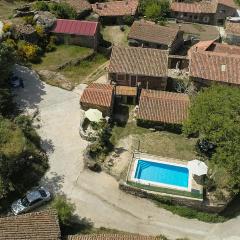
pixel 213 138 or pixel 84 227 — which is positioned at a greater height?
pixel 213 138

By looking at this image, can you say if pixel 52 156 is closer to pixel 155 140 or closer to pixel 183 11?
pixel 155 140

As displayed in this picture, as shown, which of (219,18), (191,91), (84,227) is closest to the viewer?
(84,227)

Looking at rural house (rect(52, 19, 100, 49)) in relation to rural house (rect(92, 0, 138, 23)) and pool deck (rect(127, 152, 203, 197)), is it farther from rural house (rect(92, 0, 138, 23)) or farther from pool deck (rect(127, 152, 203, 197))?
pool deck (rect(127, 152, 203, 197))

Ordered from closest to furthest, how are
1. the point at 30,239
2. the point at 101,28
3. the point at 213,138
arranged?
the point at 30,239 → the point at 213,138 → the point at 101,28

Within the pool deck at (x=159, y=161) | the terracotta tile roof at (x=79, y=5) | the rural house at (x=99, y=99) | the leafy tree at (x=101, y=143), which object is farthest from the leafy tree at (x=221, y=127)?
the terracotta tile roof at (x=79, y=5)

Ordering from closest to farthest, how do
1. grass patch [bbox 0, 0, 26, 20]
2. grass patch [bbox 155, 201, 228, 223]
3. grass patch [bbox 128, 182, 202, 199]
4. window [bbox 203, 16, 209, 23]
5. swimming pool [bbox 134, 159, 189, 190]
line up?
grass patch [bbox 155, 201, 228, 223]
grass patch [bbox 128, 182, 202, 199]
swimming pool [bbox 134, 159, 189, 190]
grass patch [bbox 0, 0, 26, 20]
window [bbox 203, 16, 209, 23]

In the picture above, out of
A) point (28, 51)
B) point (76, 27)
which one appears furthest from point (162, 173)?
point (76, 27)

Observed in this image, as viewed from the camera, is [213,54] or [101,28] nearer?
[213,54]

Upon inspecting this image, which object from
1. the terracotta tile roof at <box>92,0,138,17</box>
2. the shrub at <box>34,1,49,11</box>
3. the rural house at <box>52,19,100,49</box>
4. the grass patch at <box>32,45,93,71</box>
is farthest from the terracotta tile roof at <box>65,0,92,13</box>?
the grass patch at <box>32,45,93,71</box>

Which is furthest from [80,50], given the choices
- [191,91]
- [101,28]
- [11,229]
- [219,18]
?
[11,229]
